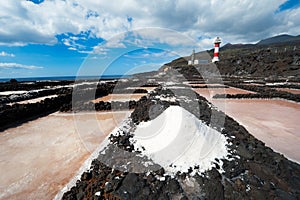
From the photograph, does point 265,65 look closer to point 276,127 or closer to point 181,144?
point 276,127

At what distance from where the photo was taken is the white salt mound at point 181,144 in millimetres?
2981

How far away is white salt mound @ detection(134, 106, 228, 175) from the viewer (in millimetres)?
2981

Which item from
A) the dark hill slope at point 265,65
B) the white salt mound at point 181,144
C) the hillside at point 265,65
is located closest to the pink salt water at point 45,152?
the white salt mound at point 181,144

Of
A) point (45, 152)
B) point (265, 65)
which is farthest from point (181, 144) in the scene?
point (265, 65)

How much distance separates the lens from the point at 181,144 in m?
3.26

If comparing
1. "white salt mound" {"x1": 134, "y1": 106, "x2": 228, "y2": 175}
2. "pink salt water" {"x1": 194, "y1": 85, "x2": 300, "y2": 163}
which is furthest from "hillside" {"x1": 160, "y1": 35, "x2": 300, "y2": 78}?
"white salt mound" {"x1": 134, "y1": 106, "x2": 228, "y2": 175}

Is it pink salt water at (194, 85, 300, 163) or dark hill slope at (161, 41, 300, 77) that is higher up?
dark hill slope at (161, 41, 300, 77)

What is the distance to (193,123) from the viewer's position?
365 cm

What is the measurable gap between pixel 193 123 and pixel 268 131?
12.3 feet

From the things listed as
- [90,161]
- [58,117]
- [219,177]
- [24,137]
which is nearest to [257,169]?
[219,177]

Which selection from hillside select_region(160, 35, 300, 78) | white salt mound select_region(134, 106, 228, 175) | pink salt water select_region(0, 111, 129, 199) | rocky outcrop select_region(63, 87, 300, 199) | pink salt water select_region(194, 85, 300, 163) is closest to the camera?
rocky outcrop select_region(63, 87, 300, 199)

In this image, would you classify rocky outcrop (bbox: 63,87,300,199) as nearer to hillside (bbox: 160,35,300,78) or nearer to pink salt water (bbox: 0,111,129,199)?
pink salt water (bbox: 0,111,129,199)

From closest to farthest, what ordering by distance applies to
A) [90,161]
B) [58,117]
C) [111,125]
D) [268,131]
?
[90,161] → [268,131] → [111,125] → [58,117]

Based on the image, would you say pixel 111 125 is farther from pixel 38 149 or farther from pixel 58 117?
pixel 58 117
